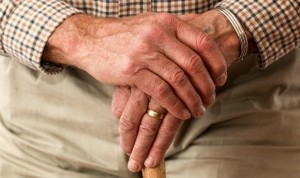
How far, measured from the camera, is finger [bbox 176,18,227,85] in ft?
2.97

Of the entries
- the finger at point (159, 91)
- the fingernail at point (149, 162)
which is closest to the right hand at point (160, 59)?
the finger at point (159, 91)

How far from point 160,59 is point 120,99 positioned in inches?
5.9

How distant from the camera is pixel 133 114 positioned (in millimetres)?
959

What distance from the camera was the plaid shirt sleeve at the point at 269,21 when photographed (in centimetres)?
99

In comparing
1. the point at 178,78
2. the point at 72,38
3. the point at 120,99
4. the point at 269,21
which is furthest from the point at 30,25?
the point at 269,21

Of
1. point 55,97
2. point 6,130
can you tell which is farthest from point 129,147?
point 6,130

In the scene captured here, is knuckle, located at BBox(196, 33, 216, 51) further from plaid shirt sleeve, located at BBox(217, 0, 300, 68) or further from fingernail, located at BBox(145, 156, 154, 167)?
fingernail, located at BBox(145, 156, 154, 167)

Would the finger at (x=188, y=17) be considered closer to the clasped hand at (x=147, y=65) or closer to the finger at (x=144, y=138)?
the clasped hand at (x=147, y=65)

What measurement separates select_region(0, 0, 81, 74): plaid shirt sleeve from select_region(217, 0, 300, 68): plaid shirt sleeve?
1.08 feet

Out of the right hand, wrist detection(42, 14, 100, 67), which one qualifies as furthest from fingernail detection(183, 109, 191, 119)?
wrist detection(42, 14, 100, 67)

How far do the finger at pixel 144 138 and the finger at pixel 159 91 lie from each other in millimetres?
32

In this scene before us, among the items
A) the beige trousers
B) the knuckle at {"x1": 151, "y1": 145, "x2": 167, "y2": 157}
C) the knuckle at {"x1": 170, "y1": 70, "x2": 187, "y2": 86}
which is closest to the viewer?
the knuckle at {"x1": 170, "y1": 70, "x2": 187, "y2": 86}

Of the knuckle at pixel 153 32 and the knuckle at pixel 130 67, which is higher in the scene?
the knuckle at pixel 153 32

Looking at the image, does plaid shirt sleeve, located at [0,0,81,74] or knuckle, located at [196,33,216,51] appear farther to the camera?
plaid shirt sleeve, located at [0,0,81,74]
